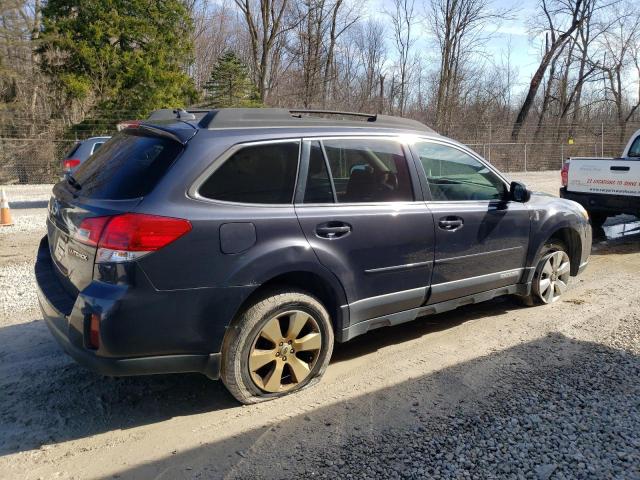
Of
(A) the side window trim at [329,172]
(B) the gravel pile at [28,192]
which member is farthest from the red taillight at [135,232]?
(B) the gravel pile at [28,192]

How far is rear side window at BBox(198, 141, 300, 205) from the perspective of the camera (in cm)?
317

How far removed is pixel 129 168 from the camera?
127 inches

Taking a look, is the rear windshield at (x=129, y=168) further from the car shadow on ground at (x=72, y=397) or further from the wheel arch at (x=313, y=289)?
the car shadow on ground at (x=72, y=397)

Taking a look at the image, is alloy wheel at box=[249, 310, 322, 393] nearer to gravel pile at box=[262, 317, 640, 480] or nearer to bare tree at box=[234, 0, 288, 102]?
gravel pile at box=[262, 317, 640, 480]

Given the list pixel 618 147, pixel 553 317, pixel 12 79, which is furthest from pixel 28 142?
pixel 618 147

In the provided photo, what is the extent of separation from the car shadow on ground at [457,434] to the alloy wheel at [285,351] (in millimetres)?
175

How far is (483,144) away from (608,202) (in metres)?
17.6

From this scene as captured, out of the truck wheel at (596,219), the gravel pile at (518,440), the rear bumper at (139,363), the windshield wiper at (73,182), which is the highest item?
the windshield wiper at (73,182)

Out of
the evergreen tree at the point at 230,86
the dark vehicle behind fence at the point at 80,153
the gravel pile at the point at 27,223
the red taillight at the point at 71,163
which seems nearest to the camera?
the gravel pile at the point at 27,223

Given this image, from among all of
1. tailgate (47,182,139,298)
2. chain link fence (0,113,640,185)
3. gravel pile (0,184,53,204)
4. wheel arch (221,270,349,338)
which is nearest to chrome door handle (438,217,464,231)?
wheel arch (221,270,349,338)

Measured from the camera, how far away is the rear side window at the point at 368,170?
3.74 meters

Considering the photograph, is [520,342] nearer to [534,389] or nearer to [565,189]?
[534,389]

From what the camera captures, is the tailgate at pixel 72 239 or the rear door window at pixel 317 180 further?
the rear door window at pixel 317 180

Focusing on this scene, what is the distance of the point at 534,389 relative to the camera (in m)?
3.60
